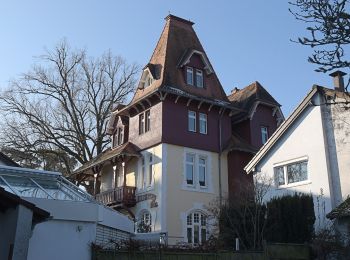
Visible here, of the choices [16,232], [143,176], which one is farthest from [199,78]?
[16,232]

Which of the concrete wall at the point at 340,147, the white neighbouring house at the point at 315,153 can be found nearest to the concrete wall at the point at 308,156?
the white neighbouring house at the point at 315,153

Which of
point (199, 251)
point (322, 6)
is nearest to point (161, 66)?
point (199, 251)

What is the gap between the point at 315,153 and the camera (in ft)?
69.2

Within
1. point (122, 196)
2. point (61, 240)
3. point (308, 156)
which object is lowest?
point (61, 240)

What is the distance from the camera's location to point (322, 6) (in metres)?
8.87

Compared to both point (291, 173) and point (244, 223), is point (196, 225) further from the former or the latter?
point (244, 223)

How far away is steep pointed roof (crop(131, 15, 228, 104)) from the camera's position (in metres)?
29.9

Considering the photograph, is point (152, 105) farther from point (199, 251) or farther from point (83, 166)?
point (199, 251)

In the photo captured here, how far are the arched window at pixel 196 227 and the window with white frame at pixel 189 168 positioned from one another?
192 cm

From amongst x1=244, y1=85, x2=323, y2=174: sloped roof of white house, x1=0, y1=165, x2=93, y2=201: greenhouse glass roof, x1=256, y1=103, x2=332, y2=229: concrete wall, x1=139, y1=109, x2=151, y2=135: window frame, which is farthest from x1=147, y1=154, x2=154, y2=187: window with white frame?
x1=0, y1=165, x2=93, y2=201: greenhouse glass roof

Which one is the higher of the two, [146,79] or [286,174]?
[146,79]

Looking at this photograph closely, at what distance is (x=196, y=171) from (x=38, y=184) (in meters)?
15.0

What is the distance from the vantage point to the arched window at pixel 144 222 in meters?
26.9

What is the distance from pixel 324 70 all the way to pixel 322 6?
1189mm
